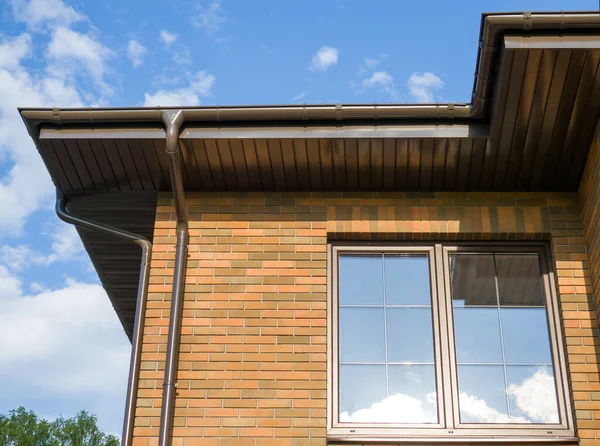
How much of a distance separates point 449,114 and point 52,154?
3448mm

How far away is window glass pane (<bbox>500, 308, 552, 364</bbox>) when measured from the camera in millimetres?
6352

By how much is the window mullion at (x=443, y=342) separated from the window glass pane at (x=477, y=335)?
0.10m

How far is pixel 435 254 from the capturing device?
6.80 metres

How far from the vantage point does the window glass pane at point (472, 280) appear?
21.8ft

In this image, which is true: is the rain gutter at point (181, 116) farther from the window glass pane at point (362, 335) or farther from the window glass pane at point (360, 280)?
the window glass pane at point (362, 335)

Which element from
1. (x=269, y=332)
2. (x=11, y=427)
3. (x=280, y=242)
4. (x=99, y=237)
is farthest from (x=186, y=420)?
(x=11, y=427)

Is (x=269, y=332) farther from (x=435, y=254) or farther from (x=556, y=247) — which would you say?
(x=556, y=247)

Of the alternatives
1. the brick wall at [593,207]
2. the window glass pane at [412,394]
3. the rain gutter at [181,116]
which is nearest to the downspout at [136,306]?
the rain gutter at [181,116]

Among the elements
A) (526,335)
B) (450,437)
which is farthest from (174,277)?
(526,335)

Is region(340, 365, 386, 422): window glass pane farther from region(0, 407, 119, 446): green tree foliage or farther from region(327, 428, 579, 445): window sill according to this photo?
region(0, 407, 119, 446): green tree foliage

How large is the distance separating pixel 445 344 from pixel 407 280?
671mm

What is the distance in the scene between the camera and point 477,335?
21.2 ft

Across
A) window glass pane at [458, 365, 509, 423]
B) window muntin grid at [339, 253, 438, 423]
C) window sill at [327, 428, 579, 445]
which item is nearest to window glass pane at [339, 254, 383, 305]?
window muntin grid at [339, 253, 438, 423]

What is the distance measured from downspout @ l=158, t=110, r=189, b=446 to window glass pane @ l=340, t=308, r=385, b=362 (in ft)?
4.56
